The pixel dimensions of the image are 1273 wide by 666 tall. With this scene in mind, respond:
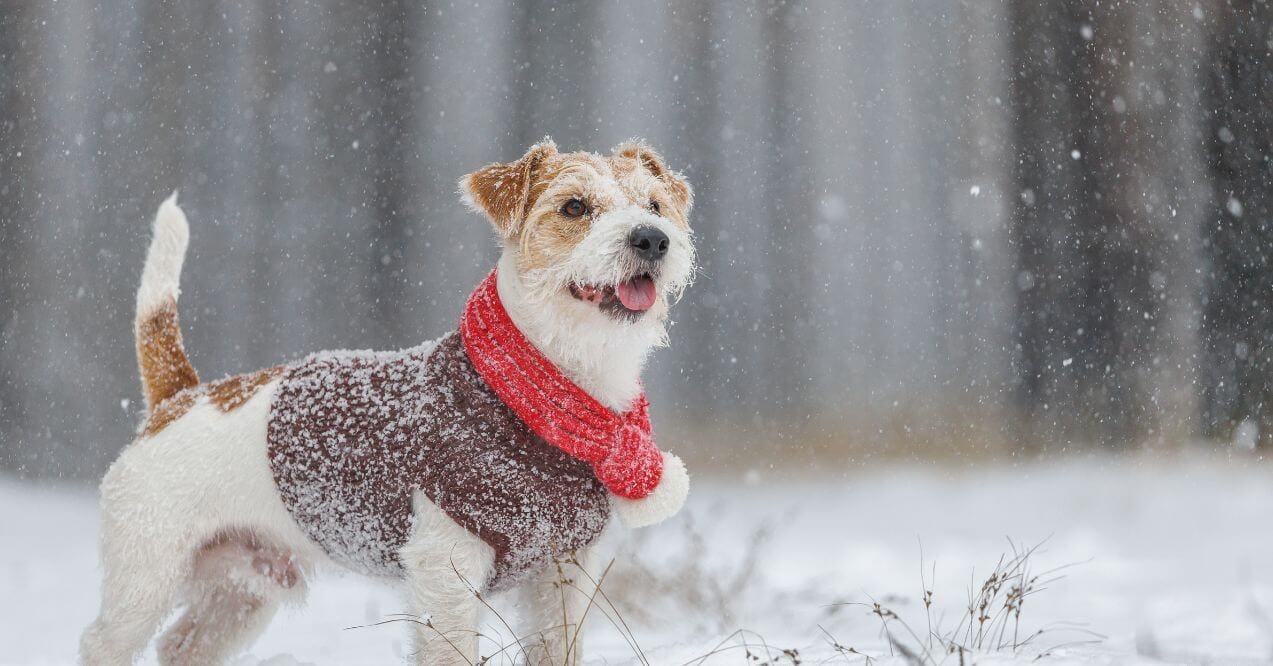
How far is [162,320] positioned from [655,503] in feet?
5.25

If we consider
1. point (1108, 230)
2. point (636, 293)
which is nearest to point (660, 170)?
point (636, 293)

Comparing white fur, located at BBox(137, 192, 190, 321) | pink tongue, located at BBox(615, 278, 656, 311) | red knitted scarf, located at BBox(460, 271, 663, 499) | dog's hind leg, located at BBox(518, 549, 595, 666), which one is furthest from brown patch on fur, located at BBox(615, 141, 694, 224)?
white fur, located at BBox(137, 192, 190, 321)

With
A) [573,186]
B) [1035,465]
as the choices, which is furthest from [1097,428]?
[573,186]

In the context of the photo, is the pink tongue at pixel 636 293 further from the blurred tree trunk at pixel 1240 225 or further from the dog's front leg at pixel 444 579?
the blurred tree trunk at pixel 1240 225

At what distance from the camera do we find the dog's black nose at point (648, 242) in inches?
91.6

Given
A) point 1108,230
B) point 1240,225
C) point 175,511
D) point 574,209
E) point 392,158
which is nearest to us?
point 574,209

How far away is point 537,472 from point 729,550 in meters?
2.99

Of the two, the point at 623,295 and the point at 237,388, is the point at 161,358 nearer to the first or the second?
the point at 237,388

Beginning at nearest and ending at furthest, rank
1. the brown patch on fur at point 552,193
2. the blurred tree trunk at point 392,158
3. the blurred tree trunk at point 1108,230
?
1. the brown patch on fur at point 552,193
2. the blurred tree trunk at point 1108,230
3. the blurred tree trunk at point 392,158

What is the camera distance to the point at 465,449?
2.38 m

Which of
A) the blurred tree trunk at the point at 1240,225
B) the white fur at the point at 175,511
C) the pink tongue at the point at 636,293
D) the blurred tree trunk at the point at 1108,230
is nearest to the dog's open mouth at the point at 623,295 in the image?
the pink tongue at the point at 636,293

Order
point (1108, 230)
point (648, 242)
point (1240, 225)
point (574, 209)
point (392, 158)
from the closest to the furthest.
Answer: point (648, 242), point (574, 209), point (1240, 225), point (1108, 230), point (392, 158)

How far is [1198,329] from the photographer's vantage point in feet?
22.6

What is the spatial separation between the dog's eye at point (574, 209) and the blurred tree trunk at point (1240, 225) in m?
5.55
